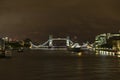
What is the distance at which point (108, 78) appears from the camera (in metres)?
34.6

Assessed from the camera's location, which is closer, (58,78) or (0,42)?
(58,78)

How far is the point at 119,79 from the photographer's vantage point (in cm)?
3319

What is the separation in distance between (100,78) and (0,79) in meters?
9.09

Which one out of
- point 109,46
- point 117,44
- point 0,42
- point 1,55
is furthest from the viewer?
point 109,46

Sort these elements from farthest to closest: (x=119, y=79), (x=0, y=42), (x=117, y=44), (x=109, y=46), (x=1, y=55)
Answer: (x=109, y=46) < (x=117, y=44) < (x=0, y=42) < (x=1, y=55) < (x=119, y=79)

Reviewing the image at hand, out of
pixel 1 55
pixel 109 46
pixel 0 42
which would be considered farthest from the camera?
pixel 109 46

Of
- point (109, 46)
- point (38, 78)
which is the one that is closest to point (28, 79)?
point (38, 78)

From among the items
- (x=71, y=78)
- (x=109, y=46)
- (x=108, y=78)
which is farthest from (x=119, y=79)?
(x=109, y=46)

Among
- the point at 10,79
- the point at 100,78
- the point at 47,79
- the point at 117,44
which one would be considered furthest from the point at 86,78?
the point at 117,44

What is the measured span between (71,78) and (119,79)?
14.8 ft

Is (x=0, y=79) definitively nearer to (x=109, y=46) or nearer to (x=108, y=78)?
(x=108, y=78)

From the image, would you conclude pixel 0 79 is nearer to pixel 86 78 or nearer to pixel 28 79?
pixel 28 79

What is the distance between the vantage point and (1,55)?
9956 cm

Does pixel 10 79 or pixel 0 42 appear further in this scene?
pixel 0 42
